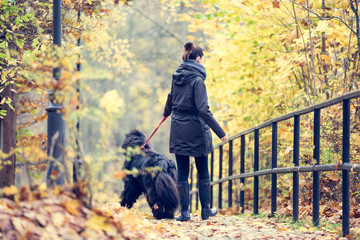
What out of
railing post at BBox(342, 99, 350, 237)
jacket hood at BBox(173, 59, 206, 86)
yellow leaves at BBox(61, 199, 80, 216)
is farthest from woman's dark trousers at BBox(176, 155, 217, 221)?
yellow leaves at BBox(61, 199, 80, 216)

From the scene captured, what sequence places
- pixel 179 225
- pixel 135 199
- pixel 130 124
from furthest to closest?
pixel 130 124
pixel 135 199
pixel 179 225

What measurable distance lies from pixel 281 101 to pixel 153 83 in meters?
18.4

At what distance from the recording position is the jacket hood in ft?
19.4

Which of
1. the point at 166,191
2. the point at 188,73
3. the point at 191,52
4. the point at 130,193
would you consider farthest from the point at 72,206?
the point at 130,193

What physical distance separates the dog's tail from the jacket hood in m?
1.10

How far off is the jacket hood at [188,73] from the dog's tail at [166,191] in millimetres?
1098

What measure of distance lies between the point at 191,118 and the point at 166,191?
3.04 feet

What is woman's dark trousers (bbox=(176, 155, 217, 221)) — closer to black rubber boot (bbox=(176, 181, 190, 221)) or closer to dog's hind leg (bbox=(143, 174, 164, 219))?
black rubber boot (bbox=(176, 181, 190, 221))

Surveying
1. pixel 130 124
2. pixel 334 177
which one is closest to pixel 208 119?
pixel 334 177

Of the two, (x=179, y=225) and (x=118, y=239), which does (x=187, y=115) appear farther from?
(x=118, y=239)

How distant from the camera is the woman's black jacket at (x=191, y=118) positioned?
5824 millimetres

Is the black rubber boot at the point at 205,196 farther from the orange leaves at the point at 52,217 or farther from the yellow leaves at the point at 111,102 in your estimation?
the yellow leaves at the point at 111,102

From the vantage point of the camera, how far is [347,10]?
725 cm

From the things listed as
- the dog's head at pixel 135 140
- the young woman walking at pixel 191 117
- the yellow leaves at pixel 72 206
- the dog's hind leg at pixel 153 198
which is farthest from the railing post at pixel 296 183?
the yellow leaves at pixel 72 206
